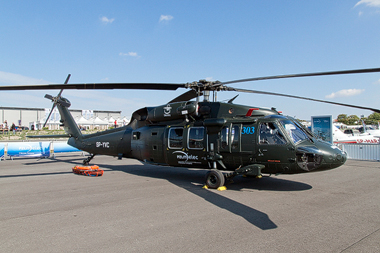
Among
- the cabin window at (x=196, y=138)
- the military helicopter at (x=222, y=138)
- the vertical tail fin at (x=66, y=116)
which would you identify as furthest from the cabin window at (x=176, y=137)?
the vertical tail fin at (x=66, y=116)

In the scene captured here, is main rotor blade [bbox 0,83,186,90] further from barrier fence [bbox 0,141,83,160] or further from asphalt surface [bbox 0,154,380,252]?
barrier fence [bbox 0,141,83,160]

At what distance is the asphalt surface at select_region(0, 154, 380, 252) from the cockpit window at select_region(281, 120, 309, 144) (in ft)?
5.50

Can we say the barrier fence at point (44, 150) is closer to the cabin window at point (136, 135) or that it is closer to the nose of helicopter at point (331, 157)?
the cabin window at point (136, 135)

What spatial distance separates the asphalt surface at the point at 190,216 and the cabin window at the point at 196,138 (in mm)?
1408

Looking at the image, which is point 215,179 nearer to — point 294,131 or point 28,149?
point 294,131

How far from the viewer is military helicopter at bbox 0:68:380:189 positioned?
25.0 ft

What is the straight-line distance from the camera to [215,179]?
8.47m

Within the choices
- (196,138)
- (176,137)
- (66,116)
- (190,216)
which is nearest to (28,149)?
(66,116)

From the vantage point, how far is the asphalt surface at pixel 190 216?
421 cm

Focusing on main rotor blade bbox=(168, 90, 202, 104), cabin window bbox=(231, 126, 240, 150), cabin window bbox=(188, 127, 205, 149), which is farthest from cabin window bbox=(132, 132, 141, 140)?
cabin window bbox=(231, 126, 240, 150)

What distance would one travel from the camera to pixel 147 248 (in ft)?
13.3

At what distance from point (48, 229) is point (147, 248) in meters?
2.25

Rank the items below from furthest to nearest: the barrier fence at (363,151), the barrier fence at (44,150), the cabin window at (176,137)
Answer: the barrier fence at (44,150) → the barrier fence at (363,151) → the cabin window at (176,137)

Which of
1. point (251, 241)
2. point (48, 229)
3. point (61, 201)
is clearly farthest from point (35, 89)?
point (251, 241)
